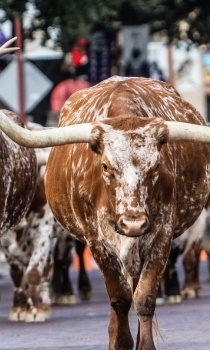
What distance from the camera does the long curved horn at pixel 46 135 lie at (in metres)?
11.6

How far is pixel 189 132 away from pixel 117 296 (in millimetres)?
1303

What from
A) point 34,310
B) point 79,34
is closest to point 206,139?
point 34,310

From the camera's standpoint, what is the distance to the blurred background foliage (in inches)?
991

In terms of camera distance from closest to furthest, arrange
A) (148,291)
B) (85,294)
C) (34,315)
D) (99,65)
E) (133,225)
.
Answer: (133,225) < (148,291) < (34,315) < (85,294) < (99,65)

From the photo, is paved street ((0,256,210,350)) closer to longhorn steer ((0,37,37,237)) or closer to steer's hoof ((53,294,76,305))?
steer's hoof ((53,294,76,305))

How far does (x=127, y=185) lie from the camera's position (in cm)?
1120

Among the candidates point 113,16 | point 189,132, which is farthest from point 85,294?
point 113,16

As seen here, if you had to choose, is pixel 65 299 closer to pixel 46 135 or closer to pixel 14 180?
pixel 14 180

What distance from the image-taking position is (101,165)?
11.6m

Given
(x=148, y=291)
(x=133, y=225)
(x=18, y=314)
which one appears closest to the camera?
(x=133, y=225)

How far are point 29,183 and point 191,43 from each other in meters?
17.4

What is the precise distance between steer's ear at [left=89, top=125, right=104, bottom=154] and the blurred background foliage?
12086 millimetres

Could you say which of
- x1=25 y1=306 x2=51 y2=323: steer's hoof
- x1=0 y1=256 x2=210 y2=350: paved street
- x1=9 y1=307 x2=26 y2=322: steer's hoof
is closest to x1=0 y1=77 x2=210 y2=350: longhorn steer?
x1=0 y1=256 x2=210 y2=350: paved street

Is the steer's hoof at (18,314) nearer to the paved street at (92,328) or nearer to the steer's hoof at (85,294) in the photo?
the paved street at (92,328)
